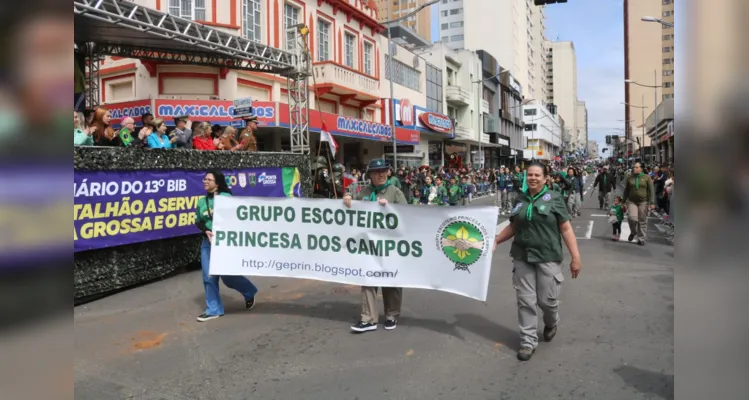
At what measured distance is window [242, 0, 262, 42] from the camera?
20.1 metres

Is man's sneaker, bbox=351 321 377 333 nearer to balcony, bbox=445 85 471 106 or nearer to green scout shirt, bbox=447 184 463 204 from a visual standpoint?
green scout shirt, bbox=447 184 463 204

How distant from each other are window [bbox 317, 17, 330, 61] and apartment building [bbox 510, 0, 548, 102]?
66.4 metres

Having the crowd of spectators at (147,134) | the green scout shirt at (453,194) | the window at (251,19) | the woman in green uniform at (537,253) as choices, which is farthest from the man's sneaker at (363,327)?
the window at (251,19)

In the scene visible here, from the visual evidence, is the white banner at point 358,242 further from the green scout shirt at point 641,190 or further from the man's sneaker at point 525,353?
the green scout shirt at point 641,190

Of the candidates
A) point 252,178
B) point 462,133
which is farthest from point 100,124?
point 462,133

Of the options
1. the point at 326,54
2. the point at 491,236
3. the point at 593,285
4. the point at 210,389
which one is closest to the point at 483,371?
the point at 491,236

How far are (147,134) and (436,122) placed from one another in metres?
28.6

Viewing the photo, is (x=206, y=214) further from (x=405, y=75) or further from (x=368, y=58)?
(x=405, y=75)

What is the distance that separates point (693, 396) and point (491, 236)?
12.8 ft

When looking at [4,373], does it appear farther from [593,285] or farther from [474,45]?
[474,45]

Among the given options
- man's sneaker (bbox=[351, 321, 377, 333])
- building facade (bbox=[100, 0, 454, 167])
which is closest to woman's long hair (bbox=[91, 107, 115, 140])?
man's sneaker (bbox=[351, 321, 377, 333])

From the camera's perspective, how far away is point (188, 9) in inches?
739

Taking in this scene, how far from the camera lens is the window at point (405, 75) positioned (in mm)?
32094

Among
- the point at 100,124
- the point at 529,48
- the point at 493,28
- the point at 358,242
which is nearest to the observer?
the point at 358,242
